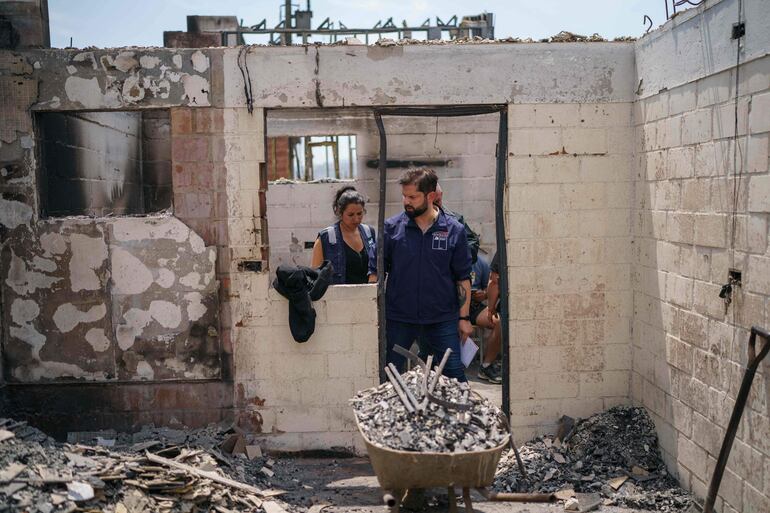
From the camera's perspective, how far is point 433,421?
14.6ft

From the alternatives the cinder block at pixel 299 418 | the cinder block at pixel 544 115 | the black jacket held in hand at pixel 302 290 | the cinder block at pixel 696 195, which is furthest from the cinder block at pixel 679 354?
the cinder block at pixel 299 418

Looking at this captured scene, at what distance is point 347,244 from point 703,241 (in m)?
3.03

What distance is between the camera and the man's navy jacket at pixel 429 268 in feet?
Result: 19.6

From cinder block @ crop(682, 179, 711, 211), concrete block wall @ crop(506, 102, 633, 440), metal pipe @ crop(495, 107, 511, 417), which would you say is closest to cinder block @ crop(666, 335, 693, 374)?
concrete block wall @ crop(506, 102, 633, 440)

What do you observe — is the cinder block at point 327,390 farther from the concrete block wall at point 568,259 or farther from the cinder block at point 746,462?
the cinder block at point 746,462

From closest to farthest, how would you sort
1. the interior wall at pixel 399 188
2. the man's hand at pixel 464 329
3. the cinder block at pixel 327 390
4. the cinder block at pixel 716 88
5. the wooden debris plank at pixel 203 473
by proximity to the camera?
the cinder block at pixel 716 88 < the wooden debris plank at pixel 203 473 < the man's hand at pixel 464 329 < the cinder block at pixel 327 390 < the interior wall at pixel 399 188

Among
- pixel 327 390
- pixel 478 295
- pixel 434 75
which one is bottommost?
pixel 327 390

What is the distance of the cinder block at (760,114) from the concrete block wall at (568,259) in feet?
6.28

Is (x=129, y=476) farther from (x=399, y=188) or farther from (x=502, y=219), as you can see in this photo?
(x=399, y=188)

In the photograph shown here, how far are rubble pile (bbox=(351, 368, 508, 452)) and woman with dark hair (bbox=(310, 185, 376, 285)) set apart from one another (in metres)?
1.92

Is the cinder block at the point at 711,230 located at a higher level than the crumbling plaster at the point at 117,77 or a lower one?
lower

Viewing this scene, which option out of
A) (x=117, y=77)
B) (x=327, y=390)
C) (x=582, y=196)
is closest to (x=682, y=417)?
(x=582, y=196)

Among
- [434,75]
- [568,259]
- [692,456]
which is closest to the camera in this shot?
[692,456]

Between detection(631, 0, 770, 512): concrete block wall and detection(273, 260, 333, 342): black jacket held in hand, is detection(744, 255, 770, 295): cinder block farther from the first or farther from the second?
detection(273, 260, 333, 342): black jacket held in hand
